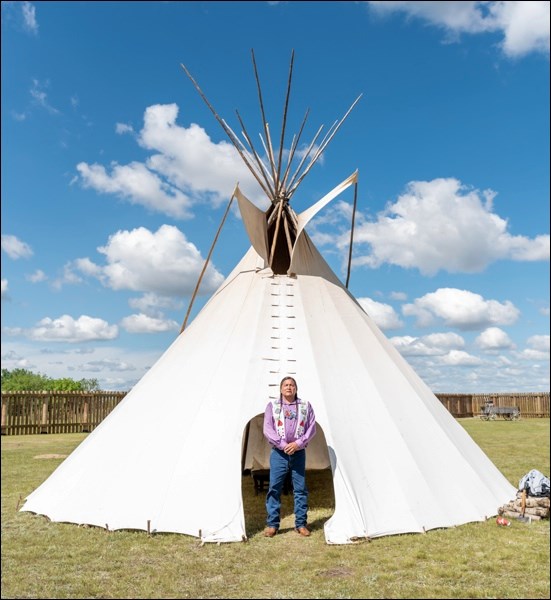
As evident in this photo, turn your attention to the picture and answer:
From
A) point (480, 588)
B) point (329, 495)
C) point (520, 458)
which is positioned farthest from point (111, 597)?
point (520, 458)

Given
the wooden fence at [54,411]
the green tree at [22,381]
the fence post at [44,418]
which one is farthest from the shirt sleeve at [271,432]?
the green tree at [22,381]

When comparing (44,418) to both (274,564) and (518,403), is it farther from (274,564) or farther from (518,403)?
(518,403)

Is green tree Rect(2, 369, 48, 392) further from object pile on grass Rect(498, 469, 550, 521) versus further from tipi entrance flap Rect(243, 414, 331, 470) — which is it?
object pile on grass Rect(498, 469, 550, 521)

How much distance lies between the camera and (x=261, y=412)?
6.40 meters

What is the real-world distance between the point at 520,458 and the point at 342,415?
864cm

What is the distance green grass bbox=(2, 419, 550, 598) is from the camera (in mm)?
4547

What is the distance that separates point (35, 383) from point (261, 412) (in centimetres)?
2773

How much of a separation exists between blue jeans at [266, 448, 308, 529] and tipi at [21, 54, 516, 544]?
15.5 inches

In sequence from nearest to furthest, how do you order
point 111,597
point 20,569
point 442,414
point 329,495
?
point 111,597
point 20,569
point 442,414
point 329,495

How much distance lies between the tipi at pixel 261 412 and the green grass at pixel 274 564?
0.23 metres

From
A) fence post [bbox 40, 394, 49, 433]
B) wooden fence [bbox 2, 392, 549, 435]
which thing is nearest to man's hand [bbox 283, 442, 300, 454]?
wooden fence [bbox 2, 392, 549, 435]

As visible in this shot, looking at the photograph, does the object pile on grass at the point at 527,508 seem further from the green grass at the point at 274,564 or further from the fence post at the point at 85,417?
the fence post at the point at 85,417

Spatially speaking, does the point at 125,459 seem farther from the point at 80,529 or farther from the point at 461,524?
the point at 461,524

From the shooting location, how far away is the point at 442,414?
771cm
